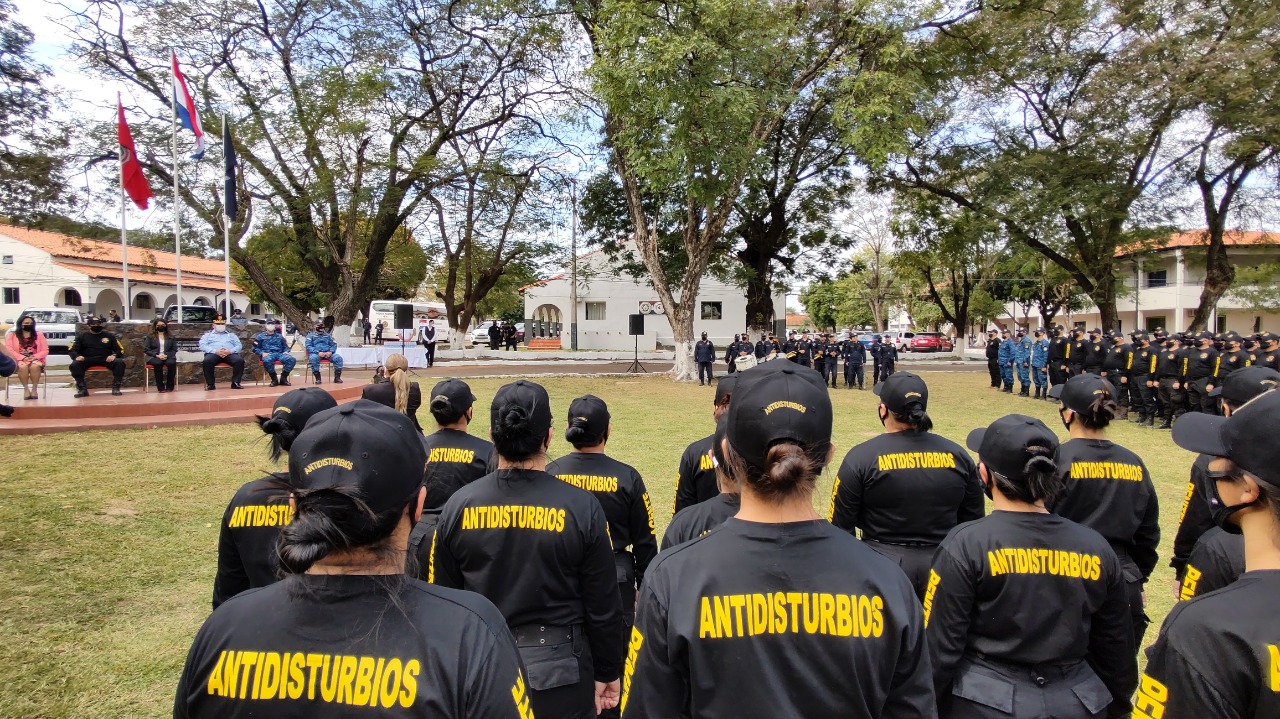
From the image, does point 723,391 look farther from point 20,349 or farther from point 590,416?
point 20,349

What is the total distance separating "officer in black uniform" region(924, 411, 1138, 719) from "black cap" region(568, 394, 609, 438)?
5.73 ft

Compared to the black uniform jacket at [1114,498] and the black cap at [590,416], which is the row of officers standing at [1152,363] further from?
the black cap at [590,416]

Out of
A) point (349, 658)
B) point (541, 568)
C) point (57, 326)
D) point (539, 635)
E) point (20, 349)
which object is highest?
point (57, 326)

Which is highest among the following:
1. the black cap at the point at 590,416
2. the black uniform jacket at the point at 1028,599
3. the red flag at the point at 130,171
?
the red flag at the point at 130,171

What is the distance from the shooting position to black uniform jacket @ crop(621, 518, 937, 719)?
1.49 m

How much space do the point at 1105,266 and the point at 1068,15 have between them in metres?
8.31

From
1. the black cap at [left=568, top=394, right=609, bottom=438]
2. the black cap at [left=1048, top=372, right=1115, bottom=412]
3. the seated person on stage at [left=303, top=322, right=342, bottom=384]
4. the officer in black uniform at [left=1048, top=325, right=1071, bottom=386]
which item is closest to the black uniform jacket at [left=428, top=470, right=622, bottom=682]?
the black cap at [left=568, top=394, right=609, bottom=438]

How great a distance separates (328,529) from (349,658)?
26cm

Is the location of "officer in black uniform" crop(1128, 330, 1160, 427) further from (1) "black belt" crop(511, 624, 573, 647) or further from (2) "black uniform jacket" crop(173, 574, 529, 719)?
(2) "black uniform jacket" crop(173, 574, 529, 719)

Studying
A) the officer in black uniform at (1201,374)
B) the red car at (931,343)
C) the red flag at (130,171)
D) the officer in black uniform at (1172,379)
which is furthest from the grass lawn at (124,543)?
the red car at (931,343)

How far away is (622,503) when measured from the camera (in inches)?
135

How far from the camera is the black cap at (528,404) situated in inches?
108

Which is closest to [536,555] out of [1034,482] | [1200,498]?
[1034,482]

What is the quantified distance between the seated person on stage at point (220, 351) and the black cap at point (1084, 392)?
14965mm
